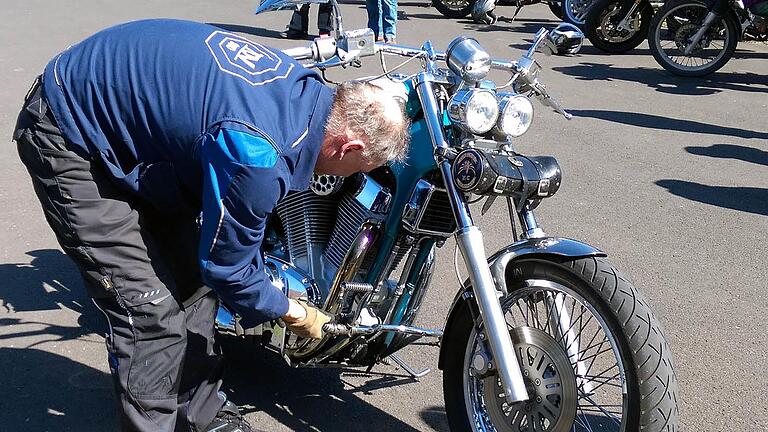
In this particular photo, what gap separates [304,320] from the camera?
8.36 ft

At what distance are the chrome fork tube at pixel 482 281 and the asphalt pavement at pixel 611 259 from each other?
2.64 ft

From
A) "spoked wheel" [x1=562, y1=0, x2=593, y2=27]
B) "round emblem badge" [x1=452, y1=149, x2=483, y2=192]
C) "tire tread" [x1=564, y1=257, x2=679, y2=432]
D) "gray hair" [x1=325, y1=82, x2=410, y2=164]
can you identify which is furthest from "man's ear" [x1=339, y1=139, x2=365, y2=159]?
"spoked wheel" [x1=562, y1=0, x2=593, y2=27]

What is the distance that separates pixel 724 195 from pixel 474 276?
3.78m

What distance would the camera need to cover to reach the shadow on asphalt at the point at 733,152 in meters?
6.46

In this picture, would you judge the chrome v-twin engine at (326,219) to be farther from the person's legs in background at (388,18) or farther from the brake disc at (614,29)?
the brake disc at (614,29)

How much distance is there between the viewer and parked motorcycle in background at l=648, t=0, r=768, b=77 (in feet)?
29.5

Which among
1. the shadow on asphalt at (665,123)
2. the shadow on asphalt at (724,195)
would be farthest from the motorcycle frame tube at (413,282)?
the shadow on asphalt at (665,123)

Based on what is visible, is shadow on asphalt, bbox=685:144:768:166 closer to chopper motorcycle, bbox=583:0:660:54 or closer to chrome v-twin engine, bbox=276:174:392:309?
chopper motorcycle, bbox=583:0:660:54

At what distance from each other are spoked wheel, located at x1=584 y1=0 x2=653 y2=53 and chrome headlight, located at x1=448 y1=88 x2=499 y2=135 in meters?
8.25

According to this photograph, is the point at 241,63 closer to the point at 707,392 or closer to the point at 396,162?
the point at 396,162

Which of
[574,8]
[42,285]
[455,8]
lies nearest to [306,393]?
[42,285]

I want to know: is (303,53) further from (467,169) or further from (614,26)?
(614,26)

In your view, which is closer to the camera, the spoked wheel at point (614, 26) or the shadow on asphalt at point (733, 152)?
the shadow on asphalt at point (733, 152)

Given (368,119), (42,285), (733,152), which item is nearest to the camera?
(368,119)
